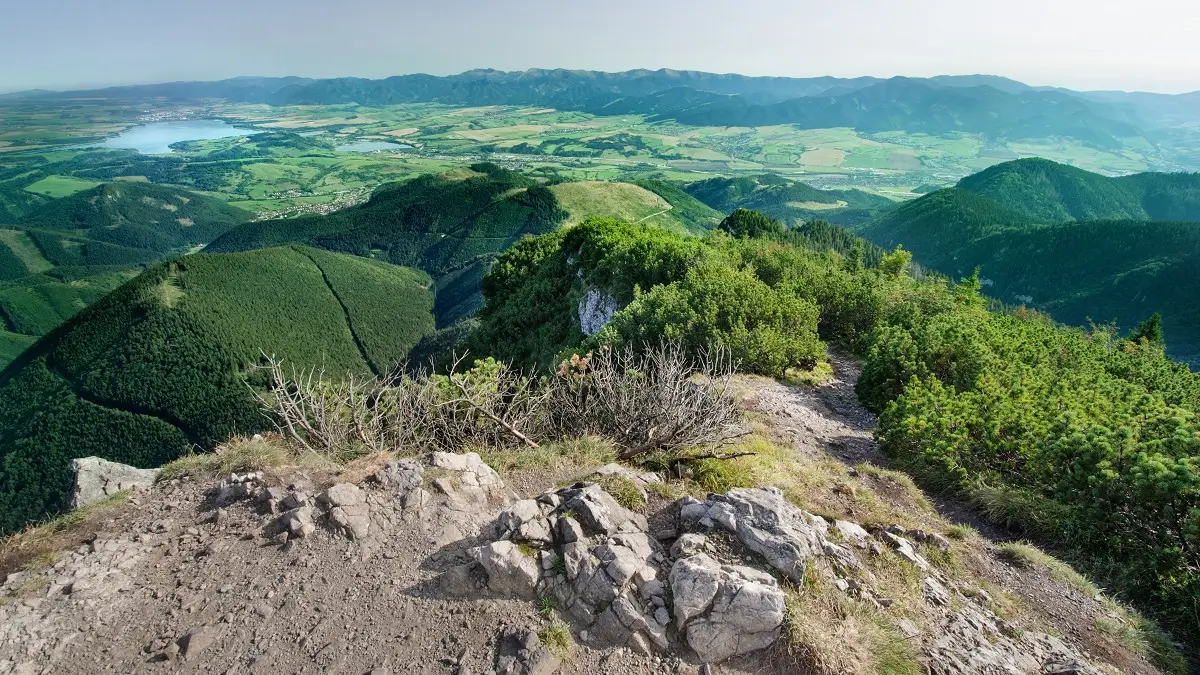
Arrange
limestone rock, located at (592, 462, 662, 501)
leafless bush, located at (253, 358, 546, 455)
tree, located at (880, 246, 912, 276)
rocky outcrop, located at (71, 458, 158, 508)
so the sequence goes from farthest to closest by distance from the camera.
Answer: tree, located at (880, 246, 912, 276), leafless bush, located at (253, 358, 546, 455), rocky outcrop, located at (71, 458, 158, 508), limestone rock, located at (592, 462, 662, 501)

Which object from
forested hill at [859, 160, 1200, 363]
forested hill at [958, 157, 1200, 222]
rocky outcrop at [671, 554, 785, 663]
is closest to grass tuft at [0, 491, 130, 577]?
rocky outcrop at [671, 554, 785, 663]

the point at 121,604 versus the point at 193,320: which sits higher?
the point at 121,604

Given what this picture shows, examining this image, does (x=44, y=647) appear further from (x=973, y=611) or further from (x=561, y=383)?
(x=973, y=611)

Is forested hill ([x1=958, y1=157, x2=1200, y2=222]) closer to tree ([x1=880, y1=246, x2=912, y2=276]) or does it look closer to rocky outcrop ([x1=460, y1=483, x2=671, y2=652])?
tree ([x1=880, y1=246, x2=912, y2=276])

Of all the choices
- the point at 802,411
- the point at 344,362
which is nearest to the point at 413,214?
the point at 344,362

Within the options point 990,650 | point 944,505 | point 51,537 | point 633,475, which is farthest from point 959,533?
point 51,537

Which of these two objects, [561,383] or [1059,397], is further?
[1059,397]
